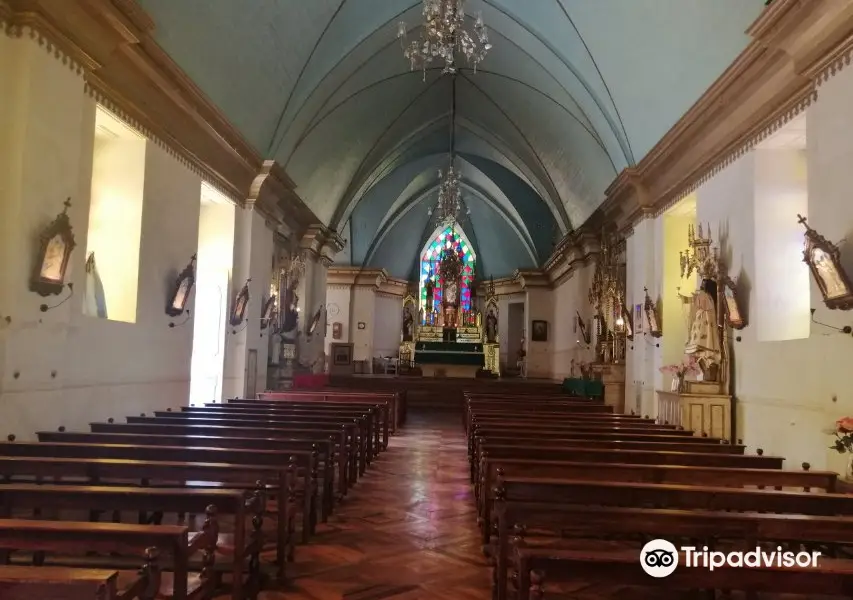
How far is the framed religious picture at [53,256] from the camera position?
578 cm

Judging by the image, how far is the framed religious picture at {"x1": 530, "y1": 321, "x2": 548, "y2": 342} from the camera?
23.7 meters

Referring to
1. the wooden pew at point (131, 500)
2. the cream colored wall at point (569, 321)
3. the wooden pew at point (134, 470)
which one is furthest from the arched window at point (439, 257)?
the wooden pew at point (131, 500)

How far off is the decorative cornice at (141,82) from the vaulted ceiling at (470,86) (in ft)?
1.54

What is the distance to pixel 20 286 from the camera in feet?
18.4

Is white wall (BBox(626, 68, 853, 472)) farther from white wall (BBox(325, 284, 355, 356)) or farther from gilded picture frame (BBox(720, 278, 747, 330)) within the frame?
white wall (BBox(325, 284, 355, 356))

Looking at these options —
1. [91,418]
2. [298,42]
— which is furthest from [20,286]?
[298,42]

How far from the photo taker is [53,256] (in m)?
5.92

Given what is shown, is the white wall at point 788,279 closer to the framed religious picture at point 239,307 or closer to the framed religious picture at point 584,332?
the framed religious picture at point 239,307

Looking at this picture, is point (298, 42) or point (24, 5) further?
point (298, 42)

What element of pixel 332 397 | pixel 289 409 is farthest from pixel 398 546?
pixel 332 397

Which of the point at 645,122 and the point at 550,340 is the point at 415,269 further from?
the point at 645,122

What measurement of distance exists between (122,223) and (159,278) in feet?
3.04

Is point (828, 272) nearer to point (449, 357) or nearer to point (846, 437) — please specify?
point (846, 437)

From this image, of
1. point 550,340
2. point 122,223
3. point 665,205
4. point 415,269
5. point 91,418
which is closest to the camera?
point 91,418
